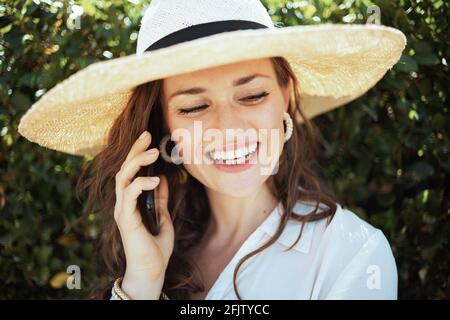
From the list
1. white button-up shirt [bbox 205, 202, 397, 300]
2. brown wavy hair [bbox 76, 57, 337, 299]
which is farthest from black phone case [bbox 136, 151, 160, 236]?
white button-up shirt [bbox 205, 202, 397, 300]

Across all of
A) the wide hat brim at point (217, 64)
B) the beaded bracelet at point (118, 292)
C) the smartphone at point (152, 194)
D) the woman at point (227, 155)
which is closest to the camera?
the wide hat brim at point (217, 64)

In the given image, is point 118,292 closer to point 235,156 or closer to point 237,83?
point 235,156

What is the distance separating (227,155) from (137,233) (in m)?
0.47

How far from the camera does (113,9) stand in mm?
2754

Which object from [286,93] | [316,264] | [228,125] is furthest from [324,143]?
[228,125]

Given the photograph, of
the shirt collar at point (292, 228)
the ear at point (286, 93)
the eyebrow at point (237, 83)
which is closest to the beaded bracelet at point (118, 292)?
the shirt collar at point (292, 228)

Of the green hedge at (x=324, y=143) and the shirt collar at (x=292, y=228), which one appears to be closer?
the shirt collar at (x=292, y=228)

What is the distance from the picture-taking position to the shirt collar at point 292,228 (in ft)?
7.64

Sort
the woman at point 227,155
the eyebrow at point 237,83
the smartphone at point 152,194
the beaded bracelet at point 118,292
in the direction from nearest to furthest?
1. the woman at point 227,155
2. the eyebrow at point 237,83
3. the beaded bracelet at point 118,292
4. the smartphone at point 152,194

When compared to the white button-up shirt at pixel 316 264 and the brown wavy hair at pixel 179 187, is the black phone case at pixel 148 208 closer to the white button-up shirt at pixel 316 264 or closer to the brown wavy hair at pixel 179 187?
the brown wavy hair at pixel 179 187

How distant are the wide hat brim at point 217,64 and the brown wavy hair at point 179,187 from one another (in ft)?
0.27

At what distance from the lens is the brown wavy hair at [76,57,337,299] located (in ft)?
7.73

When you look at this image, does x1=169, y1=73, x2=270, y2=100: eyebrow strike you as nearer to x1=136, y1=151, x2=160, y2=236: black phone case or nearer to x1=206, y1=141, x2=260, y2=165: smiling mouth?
x1=206, y1=141, x2=260, y2=165: smiling mouth

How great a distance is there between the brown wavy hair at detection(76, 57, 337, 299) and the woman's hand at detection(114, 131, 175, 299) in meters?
0.11
